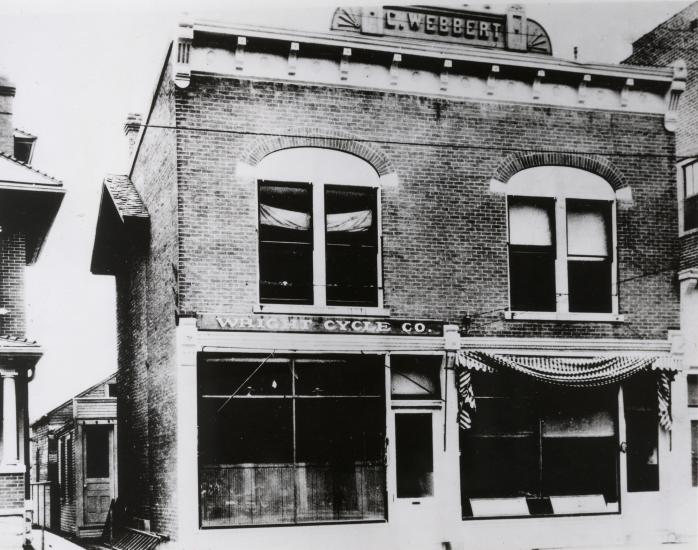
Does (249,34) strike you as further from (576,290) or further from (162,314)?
(576,290)

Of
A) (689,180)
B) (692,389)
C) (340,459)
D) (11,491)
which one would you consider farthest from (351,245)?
(11,491)

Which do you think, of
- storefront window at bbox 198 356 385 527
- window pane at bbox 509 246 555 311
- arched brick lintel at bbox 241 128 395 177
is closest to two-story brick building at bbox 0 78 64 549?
storefront window at bbox 198 356 385 527

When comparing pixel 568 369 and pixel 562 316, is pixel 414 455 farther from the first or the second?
pixel 562 316

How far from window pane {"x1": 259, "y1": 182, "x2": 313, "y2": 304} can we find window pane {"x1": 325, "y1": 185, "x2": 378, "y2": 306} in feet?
1.09

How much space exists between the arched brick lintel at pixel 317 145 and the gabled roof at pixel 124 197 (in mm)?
3203

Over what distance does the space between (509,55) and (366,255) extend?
13.5ft

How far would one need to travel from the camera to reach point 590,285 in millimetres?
16547

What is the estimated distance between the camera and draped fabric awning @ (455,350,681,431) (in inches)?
625

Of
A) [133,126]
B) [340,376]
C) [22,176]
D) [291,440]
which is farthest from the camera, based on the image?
[133,126]

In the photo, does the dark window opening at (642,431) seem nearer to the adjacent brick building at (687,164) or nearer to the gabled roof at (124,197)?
the adjacent brick building at (687,164)

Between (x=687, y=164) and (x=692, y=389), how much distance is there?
4.08 m

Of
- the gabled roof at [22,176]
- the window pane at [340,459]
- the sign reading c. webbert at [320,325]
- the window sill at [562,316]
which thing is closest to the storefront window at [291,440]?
the window pane at [340,459]

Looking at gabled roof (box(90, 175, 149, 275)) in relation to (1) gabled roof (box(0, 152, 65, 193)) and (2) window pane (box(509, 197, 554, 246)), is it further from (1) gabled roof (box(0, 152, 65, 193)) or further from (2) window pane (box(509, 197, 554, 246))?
(2) window pane (box(509, 197, 554, 246))

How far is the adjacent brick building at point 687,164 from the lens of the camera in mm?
16469
